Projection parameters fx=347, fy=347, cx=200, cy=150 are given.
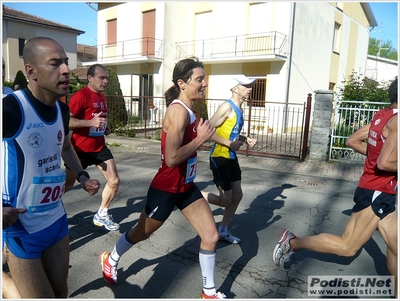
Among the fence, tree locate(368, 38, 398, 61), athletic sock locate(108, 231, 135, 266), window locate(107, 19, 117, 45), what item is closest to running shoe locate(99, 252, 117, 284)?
athletic sock locate(108, 231, 135, 266)

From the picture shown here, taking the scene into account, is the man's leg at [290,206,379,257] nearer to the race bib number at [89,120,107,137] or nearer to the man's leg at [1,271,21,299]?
the man's leg at [1,271,21,299]

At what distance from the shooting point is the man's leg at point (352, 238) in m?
2.85

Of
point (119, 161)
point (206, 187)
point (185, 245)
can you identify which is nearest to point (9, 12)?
point (119, 161)

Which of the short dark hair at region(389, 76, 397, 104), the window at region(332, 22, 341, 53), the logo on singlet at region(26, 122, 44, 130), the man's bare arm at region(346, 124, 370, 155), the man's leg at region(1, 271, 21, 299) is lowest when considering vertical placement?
the man's leg at region(1, 271, 21, 299)

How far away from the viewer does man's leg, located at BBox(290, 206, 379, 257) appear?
112 inches

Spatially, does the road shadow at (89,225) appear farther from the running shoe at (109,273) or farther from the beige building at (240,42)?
the beige building at (240,42)

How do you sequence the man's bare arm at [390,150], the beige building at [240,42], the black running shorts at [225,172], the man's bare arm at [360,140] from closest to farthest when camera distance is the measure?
the man's bare arm at [390,150] < the man's bare arm at [360,140] < the black running shorts at [225,172] < the beige building at [240,42]

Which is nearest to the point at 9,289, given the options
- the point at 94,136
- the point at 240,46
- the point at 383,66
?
the point at 94,136

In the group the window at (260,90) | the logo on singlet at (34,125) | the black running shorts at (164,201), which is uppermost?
the window at (260,90)

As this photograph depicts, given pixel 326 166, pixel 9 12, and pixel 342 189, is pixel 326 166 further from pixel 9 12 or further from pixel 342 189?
pixel 9 12

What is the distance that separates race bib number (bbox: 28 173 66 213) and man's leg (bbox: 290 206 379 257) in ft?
7.59

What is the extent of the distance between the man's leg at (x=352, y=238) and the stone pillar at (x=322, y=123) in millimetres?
7033

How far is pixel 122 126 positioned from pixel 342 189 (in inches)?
395

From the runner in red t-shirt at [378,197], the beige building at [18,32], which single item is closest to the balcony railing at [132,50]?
the beige building at [18,32]
